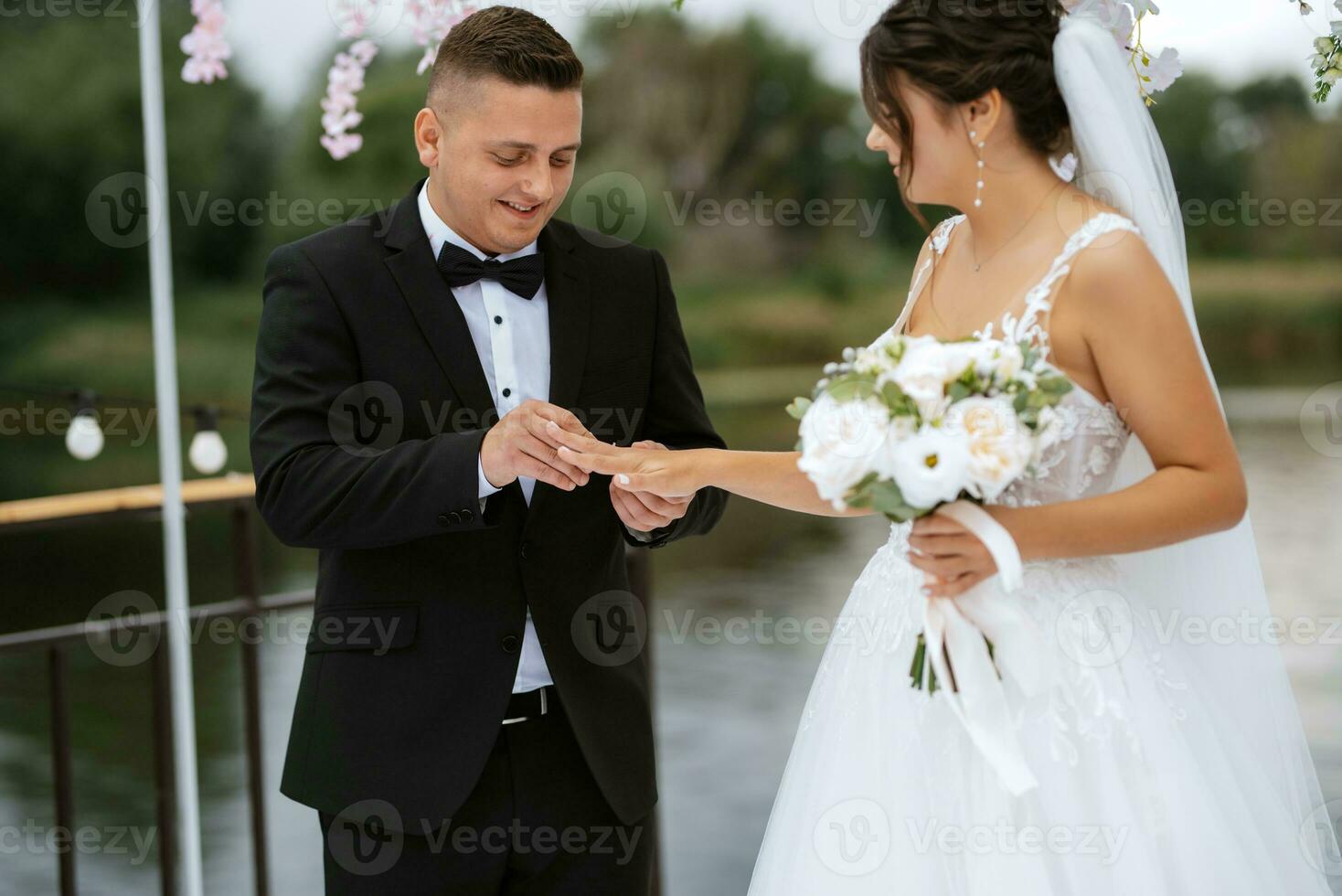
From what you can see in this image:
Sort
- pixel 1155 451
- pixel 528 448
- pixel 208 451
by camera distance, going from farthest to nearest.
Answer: pixel 208 451, pixel 528 448, pixel 1155 451

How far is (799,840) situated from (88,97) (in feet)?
50.9

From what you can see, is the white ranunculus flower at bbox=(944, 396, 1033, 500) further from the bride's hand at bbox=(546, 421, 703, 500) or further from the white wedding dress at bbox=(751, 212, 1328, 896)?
the bride's hand at bbox=(546, 421, 703, 500)

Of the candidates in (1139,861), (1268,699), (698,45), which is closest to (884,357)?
(1139,861)

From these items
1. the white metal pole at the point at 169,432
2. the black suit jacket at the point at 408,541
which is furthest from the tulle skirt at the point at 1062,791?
the white metal pole at the point at 169,432

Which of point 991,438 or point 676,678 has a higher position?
point 991,438

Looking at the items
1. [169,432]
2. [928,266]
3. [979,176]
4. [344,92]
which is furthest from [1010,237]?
[169,432]

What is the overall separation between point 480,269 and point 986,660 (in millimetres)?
904

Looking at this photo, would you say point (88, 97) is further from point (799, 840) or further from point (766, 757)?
point (799, 840)

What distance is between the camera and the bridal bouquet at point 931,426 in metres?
1.42

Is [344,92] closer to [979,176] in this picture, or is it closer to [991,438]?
[979,176]

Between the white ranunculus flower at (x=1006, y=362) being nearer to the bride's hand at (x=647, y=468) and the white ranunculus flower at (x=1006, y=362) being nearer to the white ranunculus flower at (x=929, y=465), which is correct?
the white ranunculus flower at (x=929, y=465)

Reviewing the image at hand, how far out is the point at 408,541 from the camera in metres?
1.83

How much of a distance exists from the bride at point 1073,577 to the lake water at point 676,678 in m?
3.42

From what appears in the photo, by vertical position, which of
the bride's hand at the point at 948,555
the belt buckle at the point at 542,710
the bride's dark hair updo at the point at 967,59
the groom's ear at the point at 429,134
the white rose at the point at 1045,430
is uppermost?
the groom's ear at the point at 429,134
